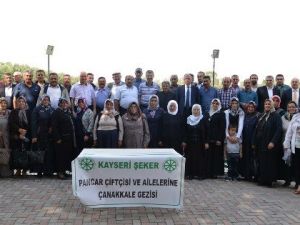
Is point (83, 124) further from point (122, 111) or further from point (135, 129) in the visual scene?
point (135, 129)

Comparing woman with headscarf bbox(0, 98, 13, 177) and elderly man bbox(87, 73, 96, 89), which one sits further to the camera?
elderly man bbox(87, 73, 96, 89)

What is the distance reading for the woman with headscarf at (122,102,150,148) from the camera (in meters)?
9.12

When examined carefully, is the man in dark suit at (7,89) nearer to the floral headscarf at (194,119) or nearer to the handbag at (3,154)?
the handbag at (3,154)

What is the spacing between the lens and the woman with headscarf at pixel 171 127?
9.41m

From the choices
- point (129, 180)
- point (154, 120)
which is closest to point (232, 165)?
point (154, 120)

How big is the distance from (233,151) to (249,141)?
440 millimetres

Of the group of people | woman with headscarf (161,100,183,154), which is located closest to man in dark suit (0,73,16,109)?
the group of people

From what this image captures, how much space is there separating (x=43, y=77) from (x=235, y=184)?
17.1 feet

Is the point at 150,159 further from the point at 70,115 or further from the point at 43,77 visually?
the point at 43,77

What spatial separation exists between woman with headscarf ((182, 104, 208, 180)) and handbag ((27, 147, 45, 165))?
3294 mm

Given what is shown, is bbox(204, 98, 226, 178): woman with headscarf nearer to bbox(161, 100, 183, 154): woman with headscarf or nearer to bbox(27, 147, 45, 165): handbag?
bbox(161, 100, 183, 154): woman with headscarf

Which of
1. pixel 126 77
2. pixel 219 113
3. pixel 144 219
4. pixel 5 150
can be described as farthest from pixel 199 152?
pixel 5 150

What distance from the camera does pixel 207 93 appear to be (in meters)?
10.0

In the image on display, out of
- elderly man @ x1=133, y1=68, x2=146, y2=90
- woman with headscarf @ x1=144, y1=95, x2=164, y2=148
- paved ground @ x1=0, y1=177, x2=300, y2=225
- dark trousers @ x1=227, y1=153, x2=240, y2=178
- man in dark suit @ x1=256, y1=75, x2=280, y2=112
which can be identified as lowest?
paved ground @ x1=0, y1=177, x2=300, y2=225
